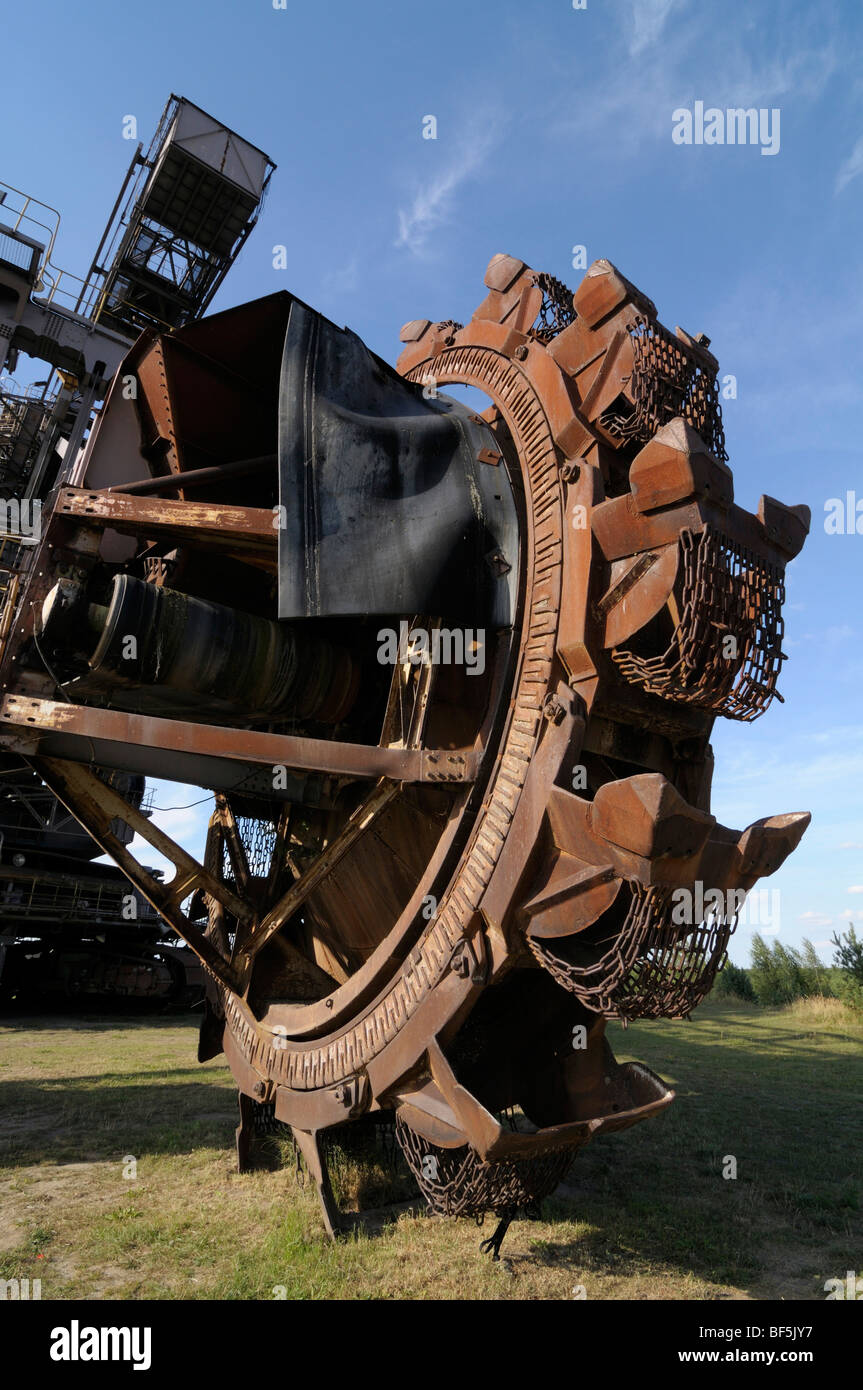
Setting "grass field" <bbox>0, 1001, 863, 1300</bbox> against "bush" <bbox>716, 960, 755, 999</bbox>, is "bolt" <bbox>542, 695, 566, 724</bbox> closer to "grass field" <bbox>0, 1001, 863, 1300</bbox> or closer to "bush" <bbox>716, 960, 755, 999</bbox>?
"grass field" <bbox>0, 1001, 863, 1300</bbox>

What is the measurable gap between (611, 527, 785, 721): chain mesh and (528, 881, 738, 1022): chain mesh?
3.64 ft

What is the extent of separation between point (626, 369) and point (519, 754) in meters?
2.44

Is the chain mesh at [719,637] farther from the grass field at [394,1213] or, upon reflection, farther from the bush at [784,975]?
the bush at [784,975]

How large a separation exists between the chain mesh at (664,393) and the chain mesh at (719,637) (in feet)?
2.96

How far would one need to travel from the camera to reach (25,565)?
5.66m

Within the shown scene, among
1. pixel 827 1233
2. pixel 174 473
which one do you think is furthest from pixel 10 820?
pixel 827 1233

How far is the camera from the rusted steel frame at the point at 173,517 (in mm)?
5453

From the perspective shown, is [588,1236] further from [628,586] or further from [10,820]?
[10,820]

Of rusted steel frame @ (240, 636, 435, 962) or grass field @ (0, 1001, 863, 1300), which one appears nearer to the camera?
grass field @ (0, 1001, 863, 1300)

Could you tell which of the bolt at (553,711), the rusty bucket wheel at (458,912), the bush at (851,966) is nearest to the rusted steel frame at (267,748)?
the rusty bucket wheel at (458,912)

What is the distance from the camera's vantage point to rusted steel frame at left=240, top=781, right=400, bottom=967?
215 inches

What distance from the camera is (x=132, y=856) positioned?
21.0 ft

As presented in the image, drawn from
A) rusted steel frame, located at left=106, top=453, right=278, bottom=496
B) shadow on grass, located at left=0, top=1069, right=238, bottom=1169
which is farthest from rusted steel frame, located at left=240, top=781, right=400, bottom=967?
rusted steel frame, located at left=106, top=453, right=278, bottom=496

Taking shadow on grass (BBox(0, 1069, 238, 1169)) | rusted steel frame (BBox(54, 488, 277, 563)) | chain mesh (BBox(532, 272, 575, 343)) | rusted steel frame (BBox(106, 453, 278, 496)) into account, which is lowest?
shadow on grass (BBox(0, 1069, 238, 1169))
